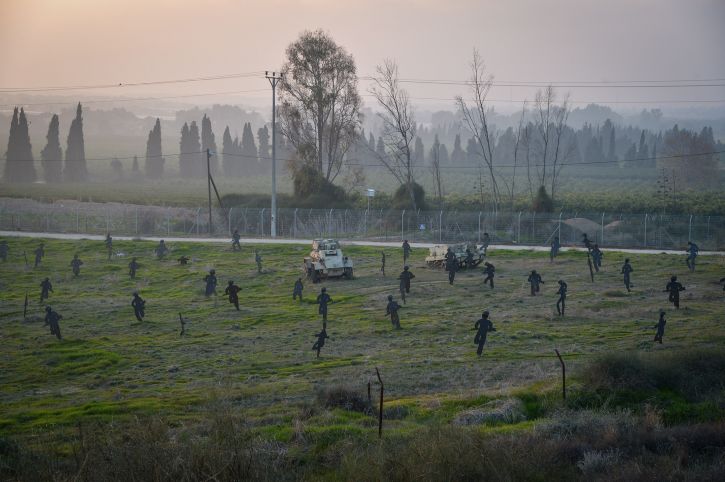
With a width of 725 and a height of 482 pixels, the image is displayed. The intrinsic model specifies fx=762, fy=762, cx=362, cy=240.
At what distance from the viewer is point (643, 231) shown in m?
52.8

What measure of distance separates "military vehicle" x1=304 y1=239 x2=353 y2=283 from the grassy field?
84 centimetres

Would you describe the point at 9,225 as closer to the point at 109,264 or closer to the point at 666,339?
the point at 109,264

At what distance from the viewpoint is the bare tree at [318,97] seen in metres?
71.3

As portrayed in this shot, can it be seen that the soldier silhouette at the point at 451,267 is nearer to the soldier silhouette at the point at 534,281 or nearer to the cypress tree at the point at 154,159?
the soldier silhouette at the point at 534,281

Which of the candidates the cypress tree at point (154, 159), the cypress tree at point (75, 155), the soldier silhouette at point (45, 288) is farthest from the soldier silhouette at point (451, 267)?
the cypress tree at point (154, 159)

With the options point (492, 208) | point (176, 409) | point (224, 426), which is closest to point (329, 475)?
point (224, 426)

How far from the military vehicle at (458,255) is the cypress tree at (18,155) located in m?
104

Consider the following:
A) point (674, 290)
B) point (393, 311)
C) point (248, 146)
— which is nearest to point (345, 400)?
point (393, 311)

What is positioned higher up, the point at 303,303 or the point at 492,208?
the point at 492,208

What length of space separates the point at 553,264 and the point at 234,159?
131 m

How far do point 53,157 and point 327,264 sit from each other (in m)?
112

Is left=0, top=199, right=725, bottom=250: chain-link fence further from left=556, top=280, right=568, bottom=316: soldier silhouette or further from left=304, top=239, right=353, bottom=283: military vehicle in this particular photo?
left=556, top=280, right=568, bottom=316: soldier silhouette

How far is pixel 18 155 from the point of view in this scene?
127375mm

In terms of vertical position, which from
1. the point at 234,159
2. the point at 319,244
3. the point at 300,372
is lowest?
the point at 300,372
